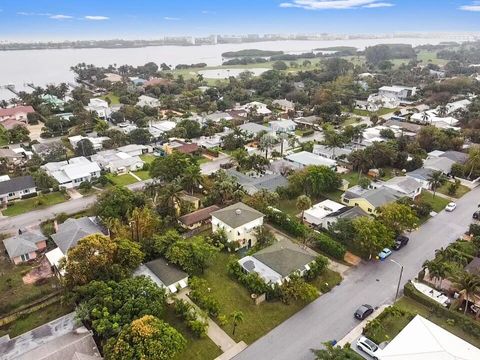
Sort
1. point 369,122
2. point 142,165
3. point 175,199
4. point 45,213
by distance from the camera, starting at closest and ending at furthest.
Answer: point 175,199 < point 45,213 < point 142,165 < point 369,122

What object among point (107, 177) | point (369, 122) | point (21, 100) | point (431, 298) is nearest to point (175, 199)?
point (107, 177)

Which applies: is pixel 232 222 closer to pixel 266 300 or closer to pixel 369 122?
pixel 266 300

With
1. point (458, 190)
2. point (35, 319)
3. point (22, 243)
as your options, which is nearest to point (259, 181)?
point (22, 243)

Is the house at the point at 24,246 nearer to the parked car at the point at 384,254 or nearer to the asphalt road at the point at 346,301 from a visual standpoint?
the asphalt road at the point at 346,301

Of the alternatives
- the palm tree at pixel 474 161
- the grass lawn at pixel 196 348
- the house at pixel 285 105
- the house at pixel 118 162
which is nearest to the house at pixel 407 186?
the palm tree at pixel 474 161

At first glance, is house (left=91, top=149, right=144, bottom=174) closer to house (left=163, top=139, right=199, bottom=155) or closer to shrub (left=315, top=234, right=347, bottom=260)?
house (left=163, top=139, right=199, bottom=155)

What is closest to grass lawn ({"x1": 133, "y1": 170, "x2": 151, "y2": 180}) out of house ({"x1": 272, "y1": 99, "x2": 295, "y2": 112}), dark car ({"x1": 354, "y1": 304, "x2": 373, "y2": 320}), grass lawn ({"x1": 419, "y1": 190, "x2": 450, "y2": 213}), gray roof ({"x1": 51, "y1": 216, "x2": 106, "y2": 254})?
gray roof ({"x1": 51, "y1": 216, "x2": 106, "y2": 254})
